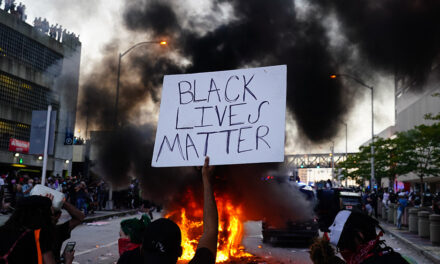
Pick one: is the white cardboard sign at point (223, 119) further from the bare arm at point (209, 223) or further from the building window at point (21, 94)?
the building window at point (21, 94)

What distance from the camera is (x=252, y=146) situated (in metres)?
3.45

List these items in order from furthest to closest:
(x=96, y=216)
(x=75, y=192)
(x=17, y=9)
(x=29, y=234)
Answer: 1. (x=17, y=9)
2. (x=96, y=216)
3. (x=75, y=192)
4. (x=29, y=234)

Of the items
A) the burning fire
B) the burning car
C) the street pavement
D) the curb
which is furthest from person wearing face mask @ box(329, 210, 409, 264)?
the curb

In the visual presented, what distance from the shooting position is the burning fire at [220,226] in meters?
7.80

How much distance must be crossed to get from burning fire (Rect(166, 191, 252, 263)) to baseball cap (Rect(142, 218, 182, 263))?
5.74m

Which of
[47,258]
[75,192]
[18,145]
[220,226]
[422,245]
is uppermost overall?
[18,145]

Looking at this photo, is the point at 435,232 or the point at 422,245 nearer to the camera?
the point at 422,245

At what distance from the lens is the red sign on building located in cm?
3216

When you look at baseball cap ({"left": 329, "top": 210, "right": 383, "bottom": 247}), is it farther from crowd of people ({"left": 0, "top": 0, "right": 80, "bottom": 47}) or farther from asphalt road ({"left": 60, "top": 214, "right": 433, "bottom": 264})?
crowd of people ({"left": 0, "top": 0, "right": 80, "bottom": 47})

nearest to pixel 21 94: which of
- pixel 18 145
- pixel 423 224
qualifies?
pixel 18 145

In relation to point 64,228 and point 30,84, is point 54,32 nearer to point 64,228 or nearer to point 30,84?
point 30,84

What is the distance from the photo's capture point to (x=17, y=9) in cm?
3266

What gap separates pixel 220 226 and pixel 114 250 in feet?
12.0

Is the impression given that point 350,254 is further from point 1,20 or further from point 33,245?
point 1,20
